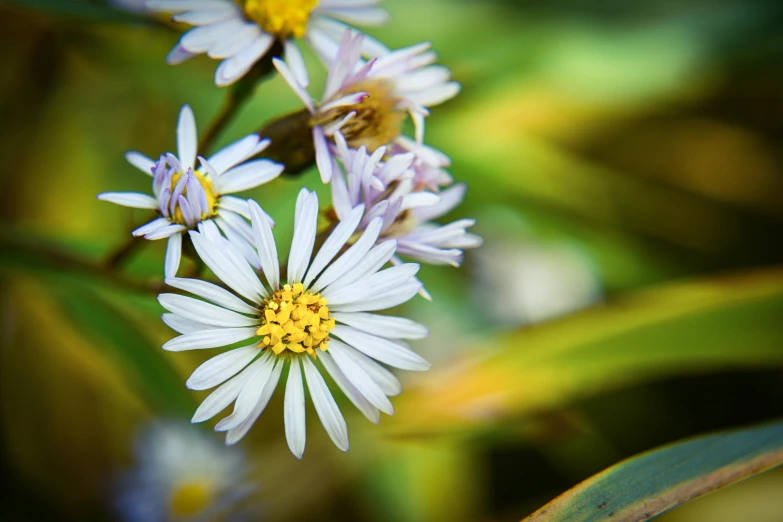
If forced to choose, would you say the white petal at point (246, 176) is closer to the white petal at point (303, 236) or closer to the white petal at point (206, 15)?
the white petal at point (303, 236)

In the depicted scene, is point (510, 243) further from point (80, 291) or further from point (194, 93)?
point (80, 291)

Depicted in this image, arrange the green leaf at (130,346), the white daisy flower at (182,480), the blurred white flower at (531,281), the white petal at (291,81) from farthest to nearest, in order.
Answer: the blurred white flower at (531,281), the white daisy flower at (182,480), the green leaf at (130,346), the white petal at (291,81)

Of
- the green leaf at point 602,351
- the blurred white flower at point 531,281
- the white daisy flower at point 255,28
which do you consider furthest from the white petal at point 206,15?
the blurred white flower at point 531,281

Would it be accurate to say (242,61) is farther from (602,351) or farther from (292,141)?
(602,351)

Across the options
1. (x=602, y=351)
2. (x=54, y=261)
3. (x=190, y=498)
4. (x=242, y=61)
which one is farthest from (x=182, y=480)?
(x=242, y=61)

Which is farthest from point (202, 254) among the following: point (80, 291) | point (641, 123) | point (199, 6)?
point (641, 123)
